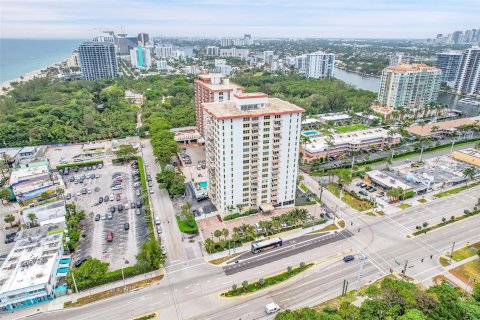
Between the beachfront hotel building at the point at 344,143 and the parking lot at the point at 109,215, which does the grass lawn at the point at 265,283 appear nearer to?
the parking lot at the point at 109,215

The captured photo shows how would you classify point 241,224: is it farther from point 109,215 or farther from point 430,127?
point 430,127

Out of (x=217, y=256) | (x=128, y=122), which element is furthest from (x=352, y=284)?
(x=128, y=122)

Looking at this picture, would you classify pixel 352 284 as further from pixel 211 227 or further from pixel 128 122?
pixel 128 122

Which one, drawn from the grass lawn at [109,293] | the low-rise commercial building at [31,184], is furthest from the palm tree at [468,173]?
the low-rise commercial building at [31,184]

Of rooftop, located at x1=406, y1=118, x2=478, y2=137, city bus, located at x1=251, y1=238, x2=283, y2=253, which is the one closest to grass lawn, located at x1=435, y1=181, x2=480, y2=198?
rooftop, located at x1=406, y1=118, x2=478, y2=137

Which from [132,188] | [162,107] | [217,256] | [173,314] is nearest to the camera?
[173,314]

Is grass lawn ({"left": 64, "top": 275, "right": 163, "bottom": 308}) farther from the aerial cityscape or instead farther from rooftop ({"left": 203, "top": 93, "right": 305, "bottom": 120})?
rooftop ({"left": 203, "top": 93, "right": 305, "bottom": 120})

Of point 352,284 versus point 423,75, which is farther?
point 423,75
